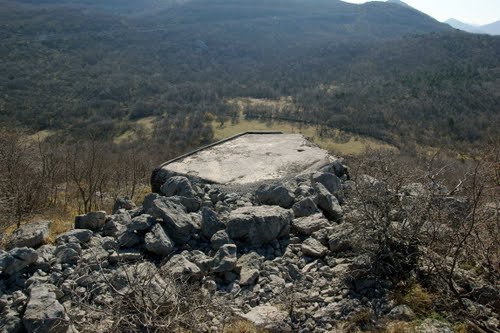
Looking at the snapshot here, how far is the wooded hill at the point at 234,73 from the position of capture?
42.6m

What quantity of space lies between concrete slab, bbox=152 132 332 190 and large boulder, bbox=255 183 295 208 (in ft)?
2.89

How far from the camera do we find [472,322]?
330 cm

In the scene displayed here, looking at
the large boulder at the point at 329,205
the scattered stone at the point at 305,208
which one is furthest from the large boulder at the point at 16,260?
the large boulder at the point at 329,205

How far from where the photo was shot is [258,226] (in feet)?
16.0

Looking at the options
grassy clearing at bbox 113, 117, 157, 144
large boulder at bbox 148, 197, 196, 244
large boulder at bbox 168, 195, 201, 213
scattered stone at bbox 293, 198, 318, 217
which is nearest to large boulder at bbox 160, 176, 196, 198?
large boulder at bbox 168, 195, 201, 213

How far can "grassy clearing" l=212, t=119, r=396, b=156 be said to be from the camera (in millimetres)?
33450

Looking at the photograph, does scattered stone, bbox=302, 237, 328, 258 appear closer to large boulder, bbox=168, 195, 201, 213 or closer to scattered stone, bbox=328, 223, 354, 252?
scattered stone, bbox=328, 223, 354, 252

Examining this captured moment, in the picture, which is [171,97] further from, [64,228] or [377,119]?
[64,228]

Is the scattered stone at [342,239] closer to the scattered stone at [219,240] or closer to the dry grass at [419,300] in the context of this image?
the dry grass at [419,300]

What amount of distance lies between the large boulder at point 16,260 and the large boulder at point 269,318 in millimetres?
2165

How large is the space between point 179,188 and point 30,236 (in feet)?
6.99

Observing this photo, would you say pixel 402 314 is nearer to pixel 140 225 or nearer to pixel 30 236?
pixel 140 225

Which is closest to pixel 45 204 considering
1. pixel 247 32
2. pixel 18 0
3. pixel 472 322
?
pixel 472 322

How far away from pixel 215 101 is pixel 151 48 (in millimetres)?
38540
